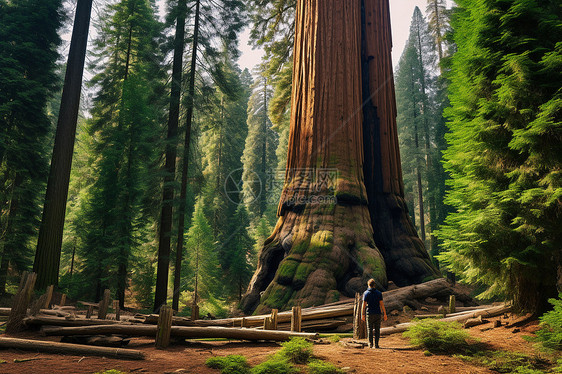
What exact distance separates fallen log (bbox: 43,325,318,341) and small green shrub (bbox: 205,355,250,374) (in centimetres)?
171

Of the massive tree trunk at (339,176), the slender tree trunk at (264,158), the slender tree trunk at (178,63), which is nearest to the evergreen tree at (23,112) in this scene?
the slender tree trunk at (178,63)

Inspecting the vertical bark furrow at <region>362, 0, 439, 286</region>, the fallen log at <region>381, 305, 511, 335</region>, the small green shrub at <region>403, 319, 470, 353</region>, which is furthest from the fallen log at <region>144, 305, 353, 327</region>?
the vertical bark furrow at <region>362, 0, 439, 286</region>

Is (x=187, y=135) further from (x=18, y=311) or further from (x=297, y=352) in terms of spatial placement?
(x=297, y=352)

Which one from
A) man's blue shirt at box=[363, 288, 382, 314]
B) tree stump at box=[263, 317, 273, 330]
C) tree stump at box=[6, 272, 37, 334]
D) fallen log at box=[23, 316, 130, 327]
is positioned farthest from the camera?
tree stump at box=[263, 317, 273, 330]

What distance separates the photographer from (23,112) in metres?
16.4

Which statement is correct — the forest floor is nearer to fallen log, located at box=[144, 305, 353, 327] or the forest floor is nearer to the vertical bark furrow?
fallen log, located at box=[144, 305, 353, 327]

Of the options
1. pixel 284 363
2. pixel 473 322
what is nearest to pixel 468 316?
pixel 473 322

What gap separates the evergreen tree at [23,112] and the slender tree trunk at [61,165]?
4304 millimetres

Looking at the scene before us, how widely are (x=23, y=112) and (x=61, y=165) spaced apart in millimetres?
6303

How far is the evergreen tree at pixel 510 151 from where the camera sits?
5.51 m

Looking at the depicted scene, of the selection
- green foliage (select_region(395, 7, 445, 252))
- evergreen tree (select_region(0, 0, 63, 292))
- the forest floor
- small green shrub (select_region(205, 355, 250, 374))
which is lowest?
the forest floor

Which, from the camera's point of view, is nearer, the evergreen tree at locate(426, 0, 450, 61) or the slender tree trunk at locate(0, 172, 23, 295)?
the slender tree trunk at locate(0, 172, 23, 295)

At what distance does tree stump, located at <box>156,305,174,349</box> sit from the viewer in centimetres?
595

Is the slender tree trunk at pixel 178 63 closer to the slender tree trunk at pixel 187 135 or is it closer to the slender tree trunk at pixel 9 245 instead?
the slender tree trunk at pixel 187 135
